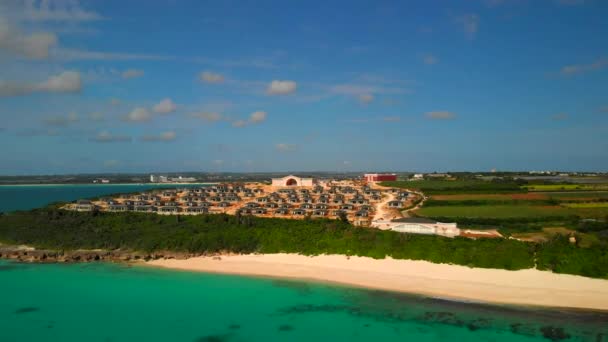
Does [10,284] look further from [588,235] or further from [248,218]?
[588,235]

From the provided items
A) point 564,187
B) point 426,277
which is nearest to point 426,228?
point 426,277

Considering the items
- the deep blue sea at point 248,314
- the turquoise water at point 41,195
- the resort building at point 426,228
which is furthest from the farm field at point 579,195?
the turquoise water at point 41,195

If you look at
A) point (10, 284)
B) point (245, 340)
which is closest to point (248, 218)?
point (10, 284)

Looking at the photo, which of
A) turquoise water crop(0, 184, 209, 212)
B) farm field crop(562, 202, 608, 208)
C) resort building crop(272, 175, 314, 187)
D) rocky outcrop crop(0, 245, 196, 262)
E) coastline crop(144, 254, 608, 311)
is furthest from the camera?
resort building crop(272, 175, 314, 187)

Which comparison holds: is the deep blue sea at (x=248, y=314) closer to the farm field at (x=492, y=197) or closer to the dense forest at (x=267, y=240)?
the dense forest at (x=267, y=240)

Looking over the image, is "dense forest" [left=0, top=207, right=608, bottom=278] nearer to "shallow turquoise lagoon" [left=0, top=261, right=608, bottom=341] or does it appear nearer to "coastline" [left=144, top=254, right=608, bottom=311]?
"coastline" [left=144, top=254, right=608, bottom=311]

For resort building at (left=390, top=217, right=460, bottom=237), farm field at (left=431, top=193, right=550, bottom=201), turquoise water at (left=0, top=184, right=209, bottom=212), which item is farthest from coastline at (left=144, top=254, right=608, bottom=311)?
turquoise water at (left=0, top=184, right=209, bottom=212)
